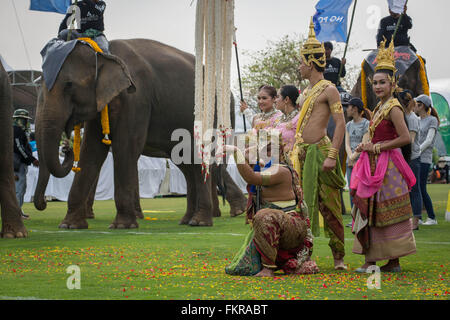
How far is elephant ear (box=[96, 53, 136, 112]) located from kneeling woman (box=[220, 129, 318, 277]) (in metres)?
4.74

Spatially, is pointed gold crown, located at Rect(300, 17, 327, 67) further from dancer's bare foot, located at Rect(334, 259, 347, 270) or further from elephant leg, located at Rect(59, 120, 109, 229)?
elephant leg, located at Rect(59, 120, 109, 229)

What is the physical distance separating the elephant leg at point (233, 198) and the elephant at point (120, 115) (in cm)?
143

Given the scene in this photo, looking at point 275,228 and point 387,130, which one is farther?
point 387,130

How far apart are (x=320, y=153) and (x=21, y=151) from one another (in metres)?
7.67

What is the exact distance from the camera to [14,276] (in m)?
5.23

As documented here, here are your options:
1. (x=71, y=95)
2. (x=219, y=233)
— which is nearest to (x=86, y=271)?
(x=219, y=233)

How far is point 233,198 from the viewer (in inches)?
516

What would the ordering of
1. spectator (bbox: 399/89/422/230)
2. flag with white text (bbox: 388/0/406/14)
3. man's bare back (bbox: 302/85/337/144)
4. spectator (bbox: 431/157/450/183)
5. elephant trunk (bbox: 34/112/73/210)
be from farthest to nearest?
spectator (bbox: 431/157/450/183) < flag with white text (bbox: 388/0/406/14) < elephant trunk (bbox: 34/112/73/210) < spectator (bbox: 399/89/422/230) < man's bare back (bbox: 302/85/337/144)

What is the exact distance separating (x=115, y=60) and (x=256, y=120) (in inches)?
116

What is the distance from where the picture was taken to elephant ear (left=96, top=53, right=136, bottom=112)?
9758mm

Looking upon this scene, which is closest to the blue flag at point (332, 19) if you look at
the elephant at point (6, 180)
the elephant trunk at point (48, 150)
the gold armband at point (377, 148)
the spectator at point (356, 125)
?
the spectator at point (356, 125)

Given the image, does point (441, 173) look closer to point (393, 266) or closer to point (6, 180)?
point (6, 180)

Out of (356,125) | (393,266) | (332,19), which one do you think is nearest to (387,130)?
(393,266)

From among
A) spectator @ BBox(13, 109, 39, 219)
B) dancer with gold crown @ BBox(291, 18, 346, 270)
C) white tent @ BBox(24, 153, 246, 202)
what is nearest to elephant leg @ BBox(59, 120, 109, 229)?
spectator @ BBox(13, 109, 39, 219)
